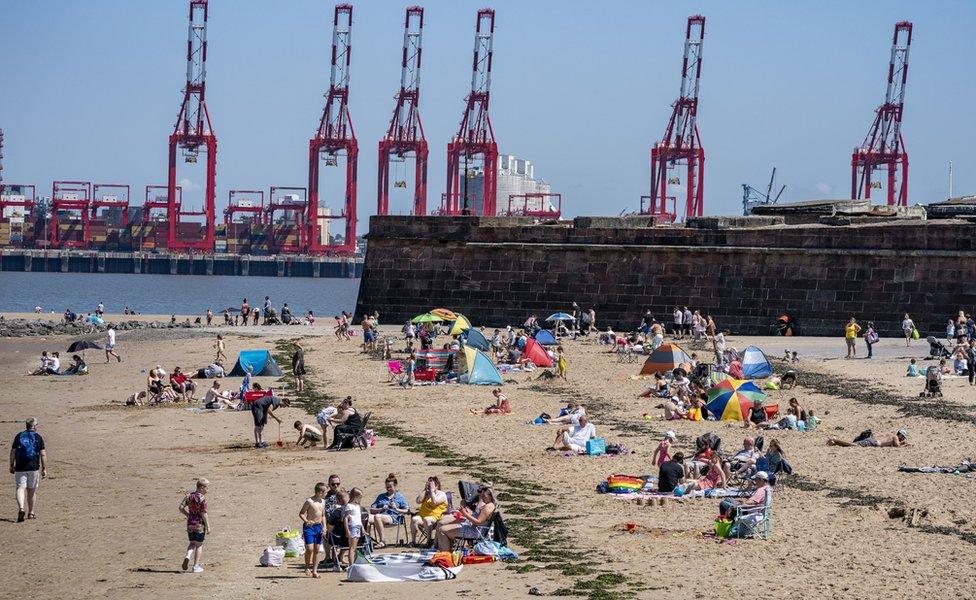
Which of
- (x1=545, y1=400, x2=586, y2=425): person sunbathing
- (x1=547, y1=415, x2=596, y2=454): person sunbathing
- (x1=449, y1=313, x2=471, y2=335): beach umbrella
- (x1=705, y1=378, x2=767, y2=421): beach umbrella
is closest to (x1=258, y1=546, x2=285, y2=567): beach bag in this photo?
(x1=547, y1=415, x2=596, y2=454): person sunbathing

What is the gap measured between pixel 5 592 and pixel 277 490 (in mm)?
4284

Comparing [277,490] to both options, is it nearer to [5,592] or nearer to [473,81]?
[5,592]

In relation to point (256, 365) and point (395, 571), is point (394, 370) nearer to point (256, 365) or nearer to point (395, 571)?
point (256, 365)

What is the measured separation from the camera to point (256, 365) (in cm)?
2659

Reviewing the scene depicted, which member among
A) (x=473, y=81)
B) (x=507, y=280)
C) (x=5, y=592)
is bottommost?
(x=5, y=592)

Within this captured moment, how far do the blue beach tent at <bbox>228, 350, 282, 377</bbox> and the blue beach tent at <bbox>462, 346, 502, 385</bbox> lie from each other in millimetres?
4151

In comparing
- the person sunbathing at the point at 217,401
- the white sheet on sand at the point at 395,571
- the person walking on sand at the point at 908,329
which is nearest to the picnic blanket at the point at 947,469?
the white sheet on sand at the point at 395,571

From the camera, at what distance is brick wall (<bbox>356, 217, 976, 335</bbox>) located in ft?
99.3

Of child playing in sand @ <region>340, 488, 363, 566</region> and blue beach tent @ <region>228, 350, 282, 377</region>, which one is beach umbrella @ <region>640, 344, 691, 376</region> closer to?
blue beach tent @ <region>228, 350, 282, 377</region>

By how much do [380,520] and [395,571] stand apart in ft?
3.69

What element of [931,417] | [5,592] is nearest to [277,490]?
[5,592]

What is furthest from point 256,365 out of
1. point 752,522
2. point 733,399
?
point 752,522

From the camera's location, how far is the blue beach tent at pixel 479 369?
24703 millimetres

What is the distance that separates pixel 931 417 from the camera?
735 inches
